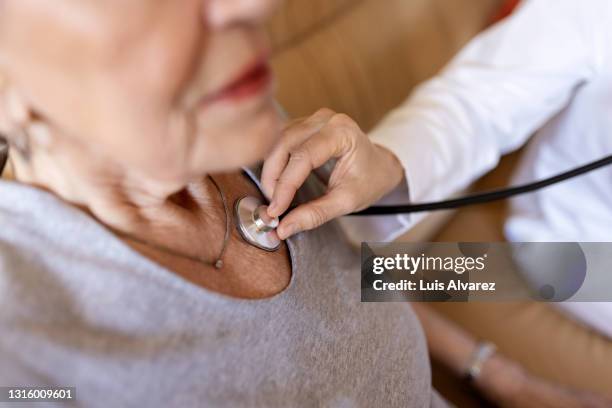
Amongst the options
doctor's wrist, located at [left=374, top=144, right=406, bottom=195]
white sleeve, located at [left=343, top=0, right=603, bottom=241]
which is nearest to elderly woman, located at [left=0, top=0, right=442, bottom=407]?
doctor's wrist, located at [left=374, top=144, right=406, bottom=195]

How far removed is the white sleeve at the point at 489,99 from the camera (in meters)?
0.86

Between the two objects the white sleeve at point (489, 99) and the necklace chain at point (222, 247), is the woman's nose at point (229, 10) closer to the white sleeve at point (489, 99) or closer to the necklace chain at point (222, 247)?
the necklace chain at point (222, 247)

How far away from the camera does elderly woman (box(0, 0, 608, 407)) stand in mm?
383

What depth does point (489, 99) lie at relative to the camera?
920 millimetres

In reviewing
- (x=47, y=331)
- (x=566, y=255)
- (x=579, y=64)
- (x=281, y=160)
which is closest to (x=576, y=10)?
(x=579, y=64)

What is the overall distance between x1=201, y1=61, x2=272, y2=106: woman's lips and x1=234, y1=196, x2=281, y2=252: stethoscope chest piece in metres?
0.20

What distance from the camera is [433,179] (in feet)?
2.83

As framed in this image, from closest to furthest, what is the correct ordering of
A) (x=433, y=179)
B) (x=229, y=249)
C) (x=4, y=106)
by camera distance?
(x=4, y=106) → (x=229, y=249) → (x=433, y=179)

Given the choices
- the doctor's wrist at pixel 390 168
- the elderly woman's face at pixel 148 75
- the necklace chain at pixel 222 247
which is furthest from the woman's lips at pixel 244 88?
the doctor's wrist at pixel 390 168

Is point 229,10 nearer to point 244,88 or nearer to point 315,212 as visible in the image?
point 244,88

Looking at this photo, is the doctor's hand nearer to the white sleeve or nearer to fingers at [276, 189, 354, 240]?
fingers at [276, 189, 354, 240]

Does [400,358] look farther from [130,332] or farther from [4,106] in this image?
[4,106]

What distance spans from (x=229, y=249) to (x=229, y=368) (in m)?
0.14

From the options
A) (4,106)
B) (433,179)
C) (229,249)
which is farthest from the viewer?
(433,179)
